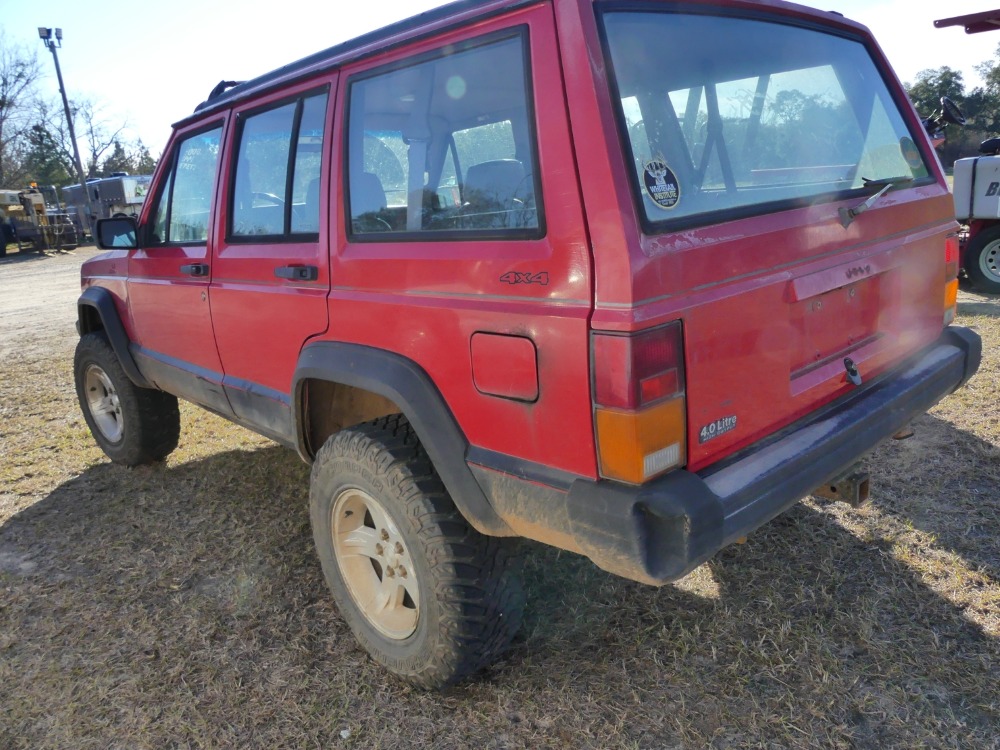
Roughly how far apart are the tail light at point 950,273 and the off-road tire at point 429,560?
6.47ft

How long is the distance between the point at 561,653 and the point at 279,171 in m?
2.09

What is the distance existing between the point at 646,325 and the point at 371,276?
1.02 meters

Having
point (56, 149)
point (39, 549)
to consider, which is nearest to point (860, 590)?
point (39, 549)

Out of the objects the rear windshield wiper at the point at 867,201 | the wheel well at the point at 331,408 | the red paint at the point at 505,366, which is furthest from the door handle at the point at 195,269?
the rear windshield wiper at the point at 867,201

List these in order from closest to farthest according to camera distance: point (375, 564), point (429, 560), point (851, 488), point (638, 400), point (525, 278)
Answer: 1. point (638, 400)
2. point (525, 278)
3. point (429, 560)
4. point (851, 488)
5. point (375, 564)

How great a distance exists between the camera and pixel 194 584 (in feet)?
10.6

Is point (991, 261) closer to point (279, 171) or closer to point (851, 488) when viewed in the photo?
point (851, 488)

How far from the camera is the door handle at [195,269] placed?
326cm

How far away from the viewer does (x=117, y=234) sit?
12.3 ft

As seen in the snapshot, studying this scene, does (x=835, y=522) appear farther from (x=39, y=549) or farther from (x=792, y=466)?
(x=39, y=549)

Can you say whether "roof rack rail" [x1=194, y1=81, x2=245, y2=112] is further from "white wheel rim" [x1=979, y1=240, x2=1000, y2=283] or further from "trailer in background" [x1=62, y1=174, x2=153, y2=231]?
"trailer in background" [x1=62, y1=174, x2=153, y2=231]

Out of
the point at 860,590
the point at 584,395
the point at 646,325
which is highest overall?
the point at 646,325

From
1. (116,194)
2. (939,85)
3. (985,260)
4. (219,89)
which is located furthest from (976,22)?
(939,85)

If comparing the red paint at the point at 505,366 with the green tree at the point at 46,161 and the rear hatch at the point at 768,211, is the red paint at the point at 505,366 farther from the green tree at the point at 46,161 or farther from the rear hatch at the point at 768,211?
the green tree at the point at 46,161
